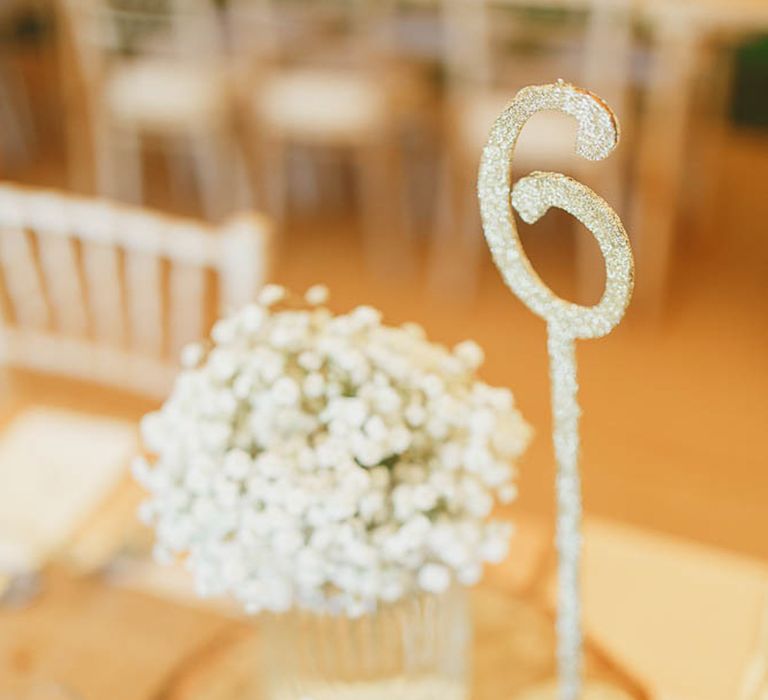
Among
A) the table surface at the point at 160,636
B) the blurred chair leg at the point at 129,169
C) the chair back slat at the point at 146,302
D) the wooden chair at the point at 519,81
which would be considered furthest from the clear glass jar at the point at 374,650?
the blurred chair leg at the point at 129,169

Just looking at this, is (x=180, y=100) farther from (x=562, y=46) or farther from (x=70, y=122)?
(x=562, y=46)

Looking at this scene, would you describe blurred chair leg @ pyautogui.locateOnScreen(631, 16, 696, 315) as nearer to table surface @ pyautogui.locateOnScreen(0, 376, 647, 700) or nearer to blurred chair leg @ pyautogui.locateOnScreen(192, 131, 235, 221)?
blurred chair leg @ pyautogui.locateOnScreen(192, 131, 235, 221)

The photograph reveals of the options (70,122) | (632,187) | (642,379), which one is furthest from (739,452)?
(70,122)

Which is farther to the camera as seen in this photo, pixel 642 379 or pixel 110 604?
pixel 642 379

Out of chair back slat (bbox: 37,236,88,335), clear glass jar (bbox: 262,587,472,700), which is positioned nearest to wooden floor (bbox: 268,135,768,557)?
chair back slat (bbox: 37,236,88,335)

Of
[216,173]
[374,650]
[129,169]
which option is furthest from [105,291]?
[129,169]

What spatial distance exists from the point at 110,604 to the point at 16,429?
15.0 inches

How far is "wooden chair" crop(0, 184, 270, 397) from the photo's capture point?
156 cm

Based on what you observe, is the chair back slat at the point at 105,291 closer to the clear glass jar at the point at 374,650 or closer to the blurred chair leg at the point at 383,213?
the clear glass jar at the point at 374,650

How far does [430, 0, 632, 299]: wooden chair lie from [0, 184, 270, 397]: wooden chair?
1.37 m

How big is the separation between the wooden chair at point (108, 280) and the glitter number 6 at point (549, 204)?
740 mm

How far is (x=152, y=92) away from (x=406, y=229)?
0.87 metres

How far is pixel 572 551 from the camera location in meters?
0.91

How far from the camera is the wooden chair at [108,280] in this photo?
5.10 ft
